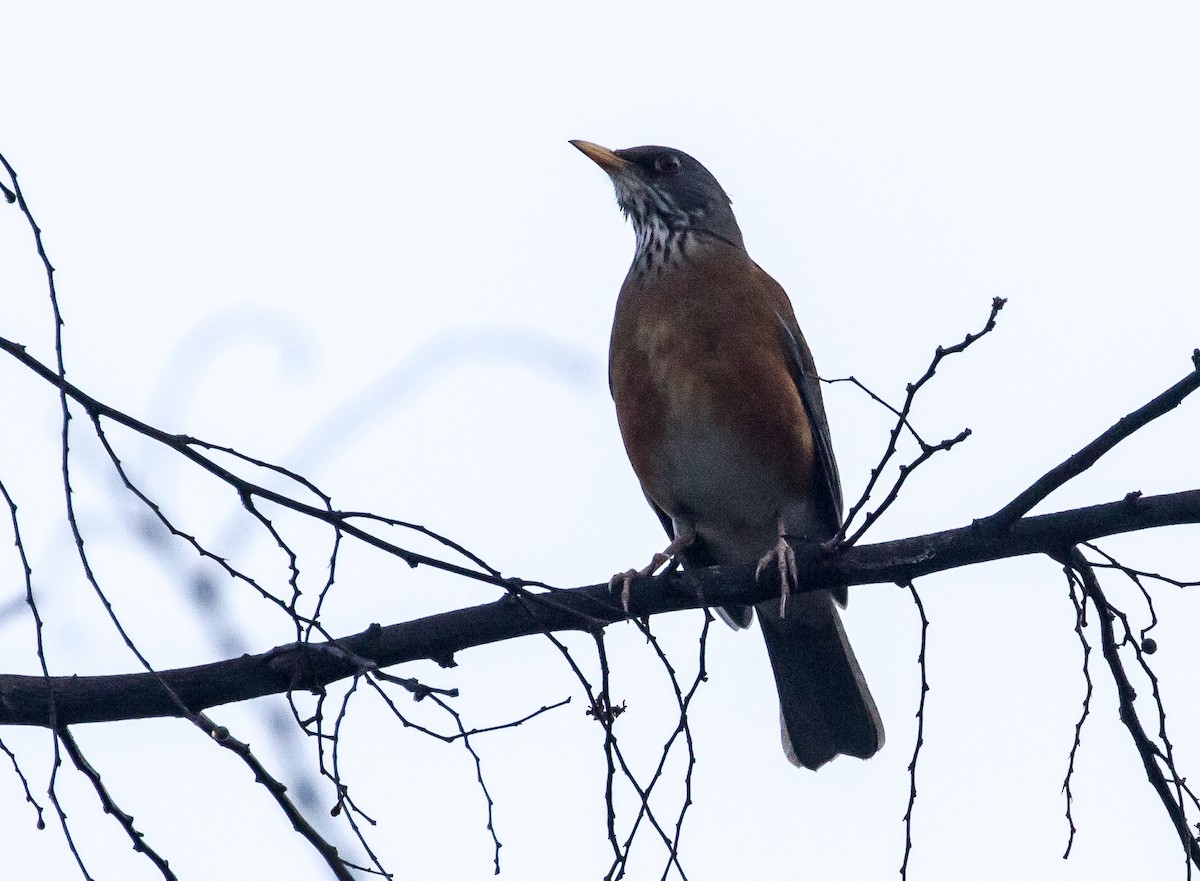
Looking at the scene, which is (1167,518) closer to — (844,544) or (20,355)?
(844,544)

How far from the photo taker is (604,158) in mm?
7164

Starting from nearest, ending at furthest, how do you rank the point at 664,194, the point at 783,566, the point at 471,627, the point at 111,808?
1. the point at 111,808
2. the point at 471,627
3. the point at 783,566
4. the point at 664,194

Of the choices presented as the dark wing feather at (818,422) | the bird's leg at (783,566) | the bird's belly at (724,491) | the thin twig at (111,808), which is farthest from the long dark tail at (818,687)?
the thin twig at (111,808)

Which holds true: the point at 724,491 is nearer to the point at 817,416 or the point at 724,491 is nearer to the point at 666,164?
the point at 817,416

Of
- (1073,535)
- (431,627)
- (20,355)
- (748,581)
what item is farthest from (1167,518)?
(20,355)

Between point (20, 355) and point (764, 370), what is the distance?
3.33m

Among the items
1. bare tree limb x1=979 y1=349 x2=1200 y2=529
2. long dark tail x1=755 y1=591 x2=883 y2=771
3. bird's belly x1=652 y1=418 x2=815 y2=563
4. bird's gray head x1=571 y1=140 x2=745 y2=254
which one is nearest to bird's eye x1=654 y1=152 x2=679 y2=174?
bird's gray head x1=571 y1=140 x2=745 y2=254

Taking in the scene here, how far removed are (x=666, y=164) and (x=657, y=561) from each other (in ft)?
8.35

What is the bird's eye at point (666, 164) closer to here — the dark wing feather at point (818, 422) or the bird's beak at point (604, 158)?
the bird's beak at point (604, 158)

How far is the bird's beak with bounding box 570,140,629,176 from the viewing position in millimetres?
7164

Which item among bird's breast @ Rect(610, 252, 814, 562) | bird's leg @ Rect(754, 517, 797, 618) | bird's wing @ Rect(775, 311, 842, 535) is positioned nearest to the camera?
bird's leg @ Rect(754, 517, 797, 618)

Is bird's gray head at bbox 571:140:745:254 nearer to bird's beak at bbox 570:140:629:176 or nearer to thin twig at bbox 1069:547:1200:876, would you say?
bird's beak at bbox 570:140:629:176

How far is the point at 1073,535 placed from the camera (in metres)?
3.84

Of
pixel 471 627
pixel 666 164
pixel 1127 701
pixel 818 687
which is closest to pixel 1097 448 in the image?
pixel 1127 701
